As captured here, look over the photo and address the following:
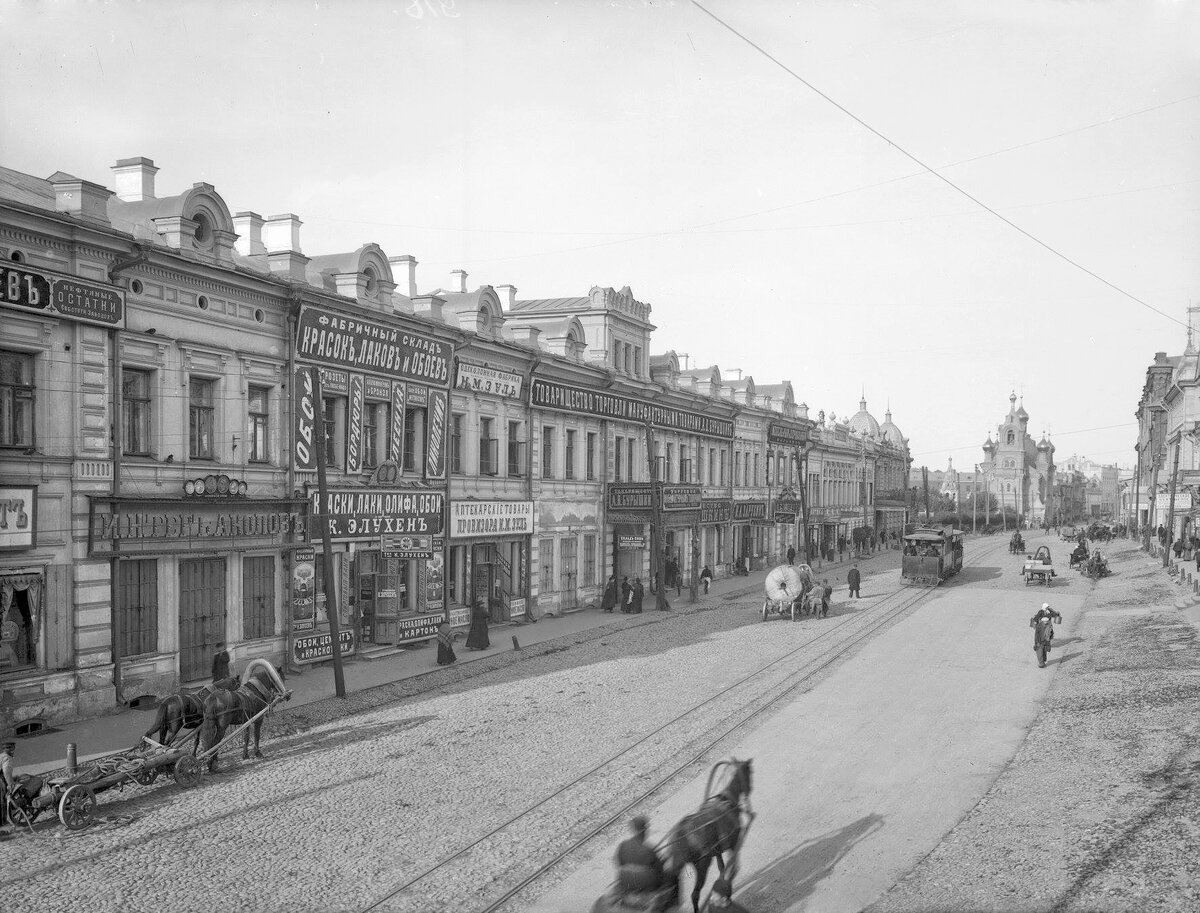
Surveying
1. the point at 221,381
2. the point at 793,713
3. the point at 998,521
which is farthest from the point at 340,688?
the point at 998,521

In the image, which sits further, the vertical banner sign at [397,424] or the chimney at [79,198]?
the vertical banner sign at [397,424]

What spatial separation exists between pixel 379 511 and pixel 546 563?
1008 cm

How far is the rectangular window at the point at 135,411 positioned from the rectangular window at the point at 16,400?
178cm

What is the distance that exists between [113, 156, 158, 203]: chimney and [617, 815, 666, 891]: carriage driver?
18.7 metres

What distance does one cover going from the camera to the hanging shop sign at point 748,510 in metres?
52.5

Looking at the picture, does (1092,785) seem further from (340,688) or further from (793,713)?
(340,688)

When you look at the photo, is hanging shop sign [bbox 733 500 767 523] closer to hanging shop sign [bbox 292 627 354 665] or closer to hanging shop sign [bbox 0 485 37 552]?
hanging shop sign [bbox 292 627 354 665]

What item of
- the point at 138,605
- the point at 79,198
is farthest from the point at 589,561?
the point at 79,198

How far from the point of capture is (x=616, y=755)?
49.9 feet

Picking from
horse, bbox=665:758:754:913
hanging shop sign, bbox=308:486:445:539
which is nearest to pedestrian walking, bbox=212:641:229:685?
hanging shop sign, bbox=308:486:445:539

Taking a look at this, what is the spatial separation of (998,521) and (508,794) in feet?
407

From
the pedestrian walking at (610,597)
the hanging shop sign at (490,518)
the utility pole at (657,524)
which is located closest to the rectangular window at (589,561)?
the pedestrian walking at (610,597)

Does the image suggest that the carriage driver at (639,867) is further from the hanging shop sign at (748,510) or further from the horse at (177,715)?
the hanging shop sign at (748,510)

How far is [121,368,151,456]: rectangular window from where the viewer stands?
1912 centimetres
